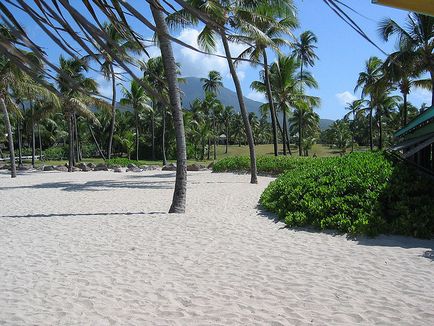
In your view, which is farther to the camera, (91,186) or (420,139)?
(91,186)

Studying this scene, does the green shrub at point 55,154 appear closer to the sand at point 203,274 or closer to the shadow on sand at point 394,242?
the sand at point 203,274

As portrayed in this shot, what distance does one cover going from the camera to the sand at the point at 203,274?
4082mm

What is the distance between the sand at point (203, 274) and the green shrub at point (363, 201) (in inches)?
12.9

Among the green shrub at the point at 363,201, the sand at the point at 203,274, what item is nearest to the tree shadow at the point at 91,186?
the sand at the point at 203,274

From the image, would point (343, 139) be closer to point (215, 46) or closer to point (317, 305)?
point (215, 46)

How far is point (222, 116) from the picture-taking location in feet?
227

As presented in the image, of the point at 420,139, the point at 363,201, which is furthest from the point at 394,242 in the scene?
the point at 420,139

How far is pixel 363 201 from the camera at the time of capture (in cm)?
827

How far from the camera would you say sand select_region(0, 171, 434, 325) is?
4.08m

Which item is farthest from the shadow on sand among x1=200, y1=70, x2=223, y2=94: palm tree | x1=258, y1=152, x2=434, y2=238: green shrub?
x1=200, y1=70, x2=223, y2=94: palm tree

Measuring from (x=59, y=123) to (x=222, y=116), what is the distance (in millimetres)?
26475

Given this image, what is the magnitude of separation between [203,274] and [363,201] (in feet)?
14.3

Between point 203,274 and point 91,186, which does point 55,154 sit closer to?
point 91,186

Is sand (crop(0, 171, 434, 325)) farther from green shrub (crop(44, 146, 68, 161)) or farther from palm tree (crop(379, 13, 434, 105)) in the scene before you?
green shrub (crop(44, 146, 68, 161))
